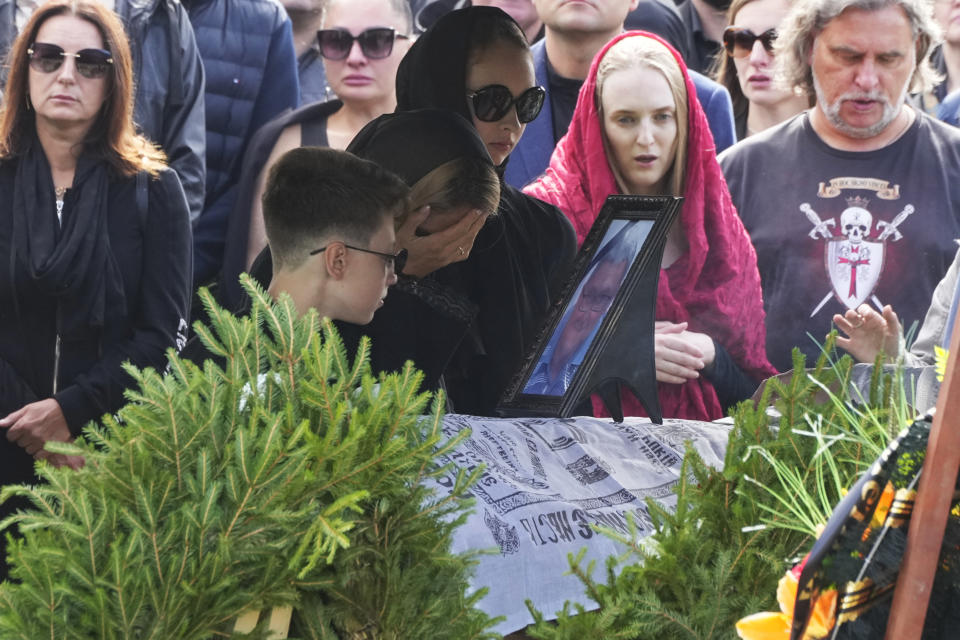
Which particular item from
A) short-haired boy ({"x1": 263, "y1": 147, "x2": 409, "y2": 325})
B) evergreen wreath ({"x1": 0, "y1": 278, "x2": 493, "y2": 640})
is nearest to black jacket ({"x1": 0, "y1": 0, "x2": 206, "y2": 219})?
short-haired boy ({"x1": 263, "y1": 147, "x2": 409, "y2": 325})

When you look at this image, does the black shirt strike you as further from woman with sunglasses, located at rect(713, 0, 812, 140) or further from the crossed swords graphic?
the crossed swords graphic

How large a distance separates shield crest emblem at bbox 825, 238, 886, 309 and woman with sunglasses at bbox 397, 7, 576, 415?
0.62 m

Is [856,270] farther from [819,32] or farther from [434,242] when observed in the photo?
[434,242]

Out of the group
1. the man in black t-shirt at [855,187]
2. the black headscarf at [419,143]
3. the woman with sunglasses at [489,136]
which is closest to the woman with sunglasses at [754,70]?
the man in black t-shirt at [855,187]

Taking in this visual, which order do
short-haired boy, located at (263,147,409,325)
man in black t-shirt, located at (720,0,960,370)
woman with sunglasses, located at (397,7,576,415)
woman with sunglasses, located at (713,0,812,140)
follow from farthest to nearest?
woman with sunglasses, located at (713,0,812,140) < man in black t-shirt, located at (720,0,960,370) < woman with sunglasses, located at (397,7,576,415) < short-haired boy, located at (263,147,409,325)

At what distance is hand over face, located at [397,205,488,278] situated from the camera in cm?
258

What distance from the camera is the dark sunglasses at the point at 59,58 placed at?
291cm

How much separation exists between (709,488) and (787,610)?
1.46 ft

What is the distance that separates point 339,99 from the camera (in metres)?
3.32

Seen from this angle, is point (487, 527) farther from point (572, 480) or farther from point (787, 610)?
point (787, 610)

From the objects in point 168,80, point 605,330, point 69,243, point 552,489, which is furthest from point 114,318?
point 552,489

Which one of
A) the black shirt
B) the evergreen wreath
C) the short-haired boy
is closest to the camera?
the evergreen wreath

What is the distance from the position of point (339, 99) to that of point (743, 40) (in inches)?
37.8

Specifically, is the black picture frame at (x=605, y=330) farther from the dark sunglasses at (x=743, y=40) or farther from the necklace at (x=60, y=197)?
the necklace at (x=60, y=197)
